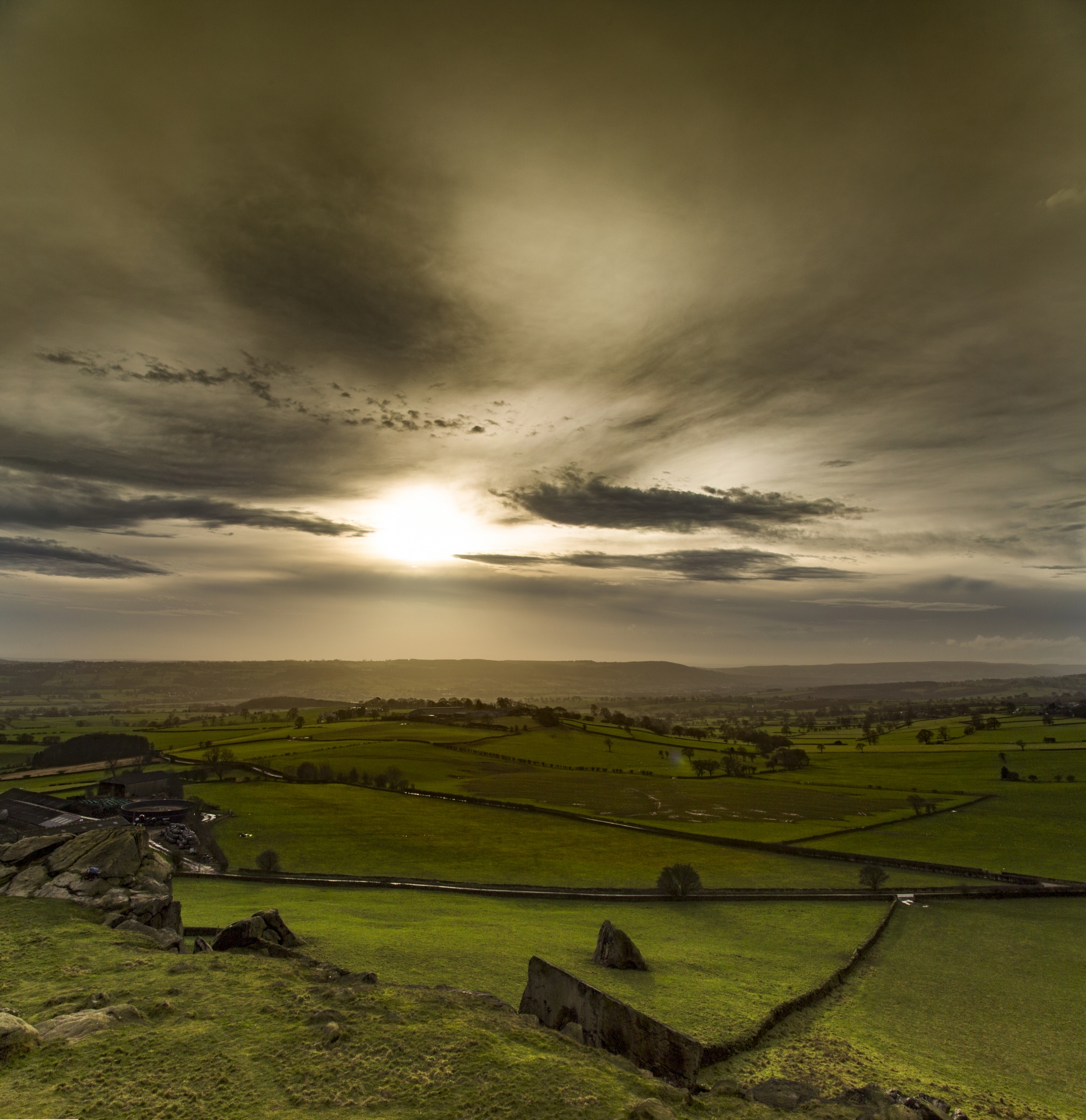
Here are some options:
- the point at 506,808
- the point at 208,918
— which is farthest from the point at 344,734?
the point at 208,918

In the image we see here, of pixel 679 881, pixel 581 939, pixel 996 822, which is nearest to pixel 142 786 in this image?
pixel 581 939

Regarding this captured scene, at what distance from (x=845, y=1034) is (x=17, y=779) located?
12376cm

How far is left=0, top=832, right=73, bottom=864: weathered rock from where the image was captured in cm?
2631

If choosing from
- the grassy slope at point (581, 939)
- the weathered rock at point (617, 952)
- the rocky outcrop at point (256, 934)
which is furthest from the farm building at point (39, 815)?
the weathered rock at point (617, 952)

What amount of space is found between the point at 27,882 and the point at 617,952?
26.9 meters

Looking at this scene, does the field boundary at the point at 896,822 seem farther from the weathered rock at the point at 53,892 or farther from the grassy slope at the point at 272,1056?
the weathered rock at the point at 53,892

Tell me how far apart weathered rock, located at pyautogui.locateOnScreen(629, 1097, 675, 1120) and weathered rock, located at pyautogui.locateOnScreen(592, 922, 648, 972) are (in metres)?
17.9

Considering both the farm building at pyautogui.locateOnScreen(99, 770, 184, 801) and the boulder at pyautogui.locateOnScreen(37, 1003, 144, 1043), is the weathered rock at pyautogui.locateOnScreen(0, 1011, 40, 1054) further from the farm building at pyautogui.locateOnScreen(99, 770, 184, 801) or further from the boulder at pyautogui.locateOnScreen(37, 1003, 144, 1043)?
the farm building at pyautogui.locateOnScreen(99, 770, 184, 801)

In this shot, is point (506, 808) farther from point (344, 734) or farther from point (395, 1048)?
point (344, 734)

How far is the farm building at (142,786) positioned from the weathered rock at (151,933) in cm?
6530

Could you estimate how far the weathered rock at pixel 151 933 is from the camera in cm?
2072

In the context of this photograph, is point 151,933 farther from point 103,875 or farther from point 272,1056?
point 272,1056

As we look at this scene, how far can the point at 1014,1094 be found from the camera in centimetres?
2142

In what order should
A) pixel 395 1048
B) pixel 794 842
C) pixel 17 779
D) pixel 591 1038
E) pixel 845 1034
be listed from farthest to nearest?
pixel 17 779 → pixel 794 842 → pixel 845 1034 → pixel 591 1038 → pixel 395 1048
